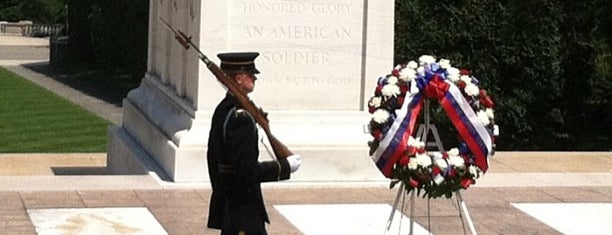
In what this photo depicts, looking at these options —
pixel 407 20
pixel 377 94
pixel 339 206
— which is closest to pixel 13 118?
pixel 407 20

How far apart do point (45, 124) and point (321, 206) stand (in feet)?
35.7

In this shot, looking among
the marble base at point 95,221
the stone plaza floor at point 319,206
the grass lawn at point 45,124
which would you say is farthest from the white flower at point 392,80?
the grass lawn at point 45,124

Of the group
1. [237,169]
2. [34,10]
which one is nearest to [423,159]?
[237,169]

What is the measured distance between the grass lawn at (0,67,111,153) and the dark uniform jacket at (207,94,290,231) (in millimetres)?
10718

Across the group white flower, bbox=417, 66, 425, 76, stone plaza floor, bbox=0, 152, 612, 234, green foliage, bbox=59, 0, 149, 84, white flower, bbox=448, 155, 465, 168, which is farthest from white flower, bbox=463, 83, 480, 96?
green foliage, bbox=59, 0, 149, 84

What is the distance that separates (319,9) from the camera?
34.1 ft

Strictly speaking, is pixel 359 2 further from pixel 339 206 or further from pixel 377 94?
pixel 377 94

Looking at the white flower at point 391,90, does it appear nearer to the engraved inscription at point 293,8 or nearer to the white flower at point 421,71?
the white flower at point 421,71

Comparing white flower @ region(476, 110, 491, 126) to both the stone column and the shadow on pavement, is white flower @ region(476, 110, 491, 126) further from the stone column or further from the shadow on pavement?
the shadow on pavement

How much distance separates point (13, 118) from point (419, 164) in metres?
14.2

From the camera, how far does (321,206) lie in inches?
372

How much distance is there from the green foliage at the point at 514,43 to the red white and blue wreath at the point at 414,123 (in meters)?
11.3

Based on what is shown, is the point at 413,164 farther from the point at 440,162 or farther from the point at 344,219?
the point at 344,219

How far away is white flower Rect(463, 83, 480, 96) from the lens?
7148mm
